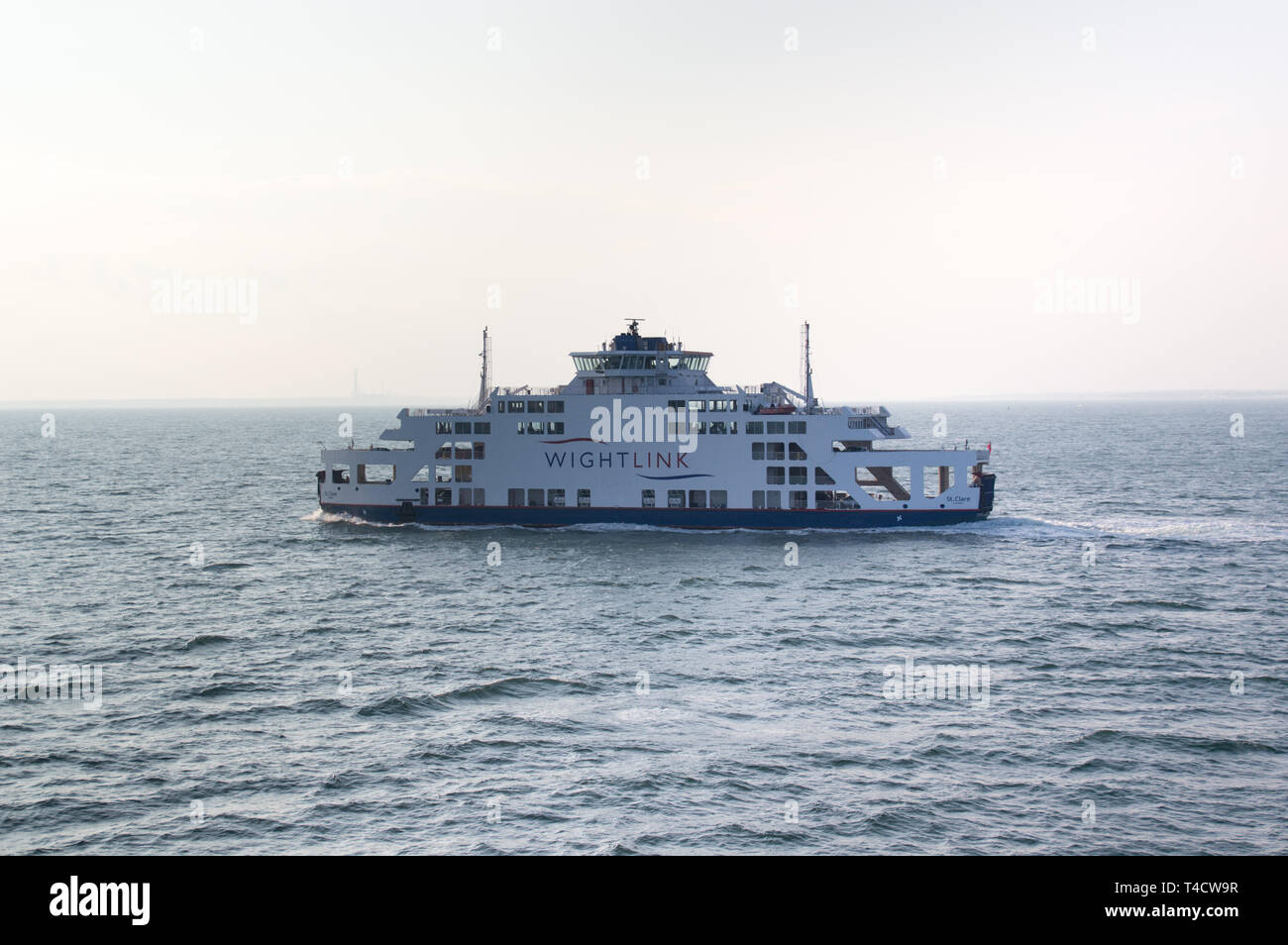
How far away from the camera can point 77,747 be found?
27.3 meters

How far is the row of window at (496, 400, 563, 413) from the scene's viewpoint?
6606cm

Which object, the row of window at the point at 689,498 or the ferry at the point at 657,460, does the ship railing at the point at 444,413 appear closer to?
the ferry at the point at 657,460

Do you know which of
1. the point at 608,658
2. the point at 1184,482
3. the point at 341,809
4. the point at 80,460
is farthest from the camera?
the point at 80,460

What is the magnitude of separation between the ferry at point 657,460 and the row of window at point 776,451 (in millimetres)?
71

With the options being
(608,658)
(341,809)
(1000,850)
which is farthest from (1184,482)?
(341,809)

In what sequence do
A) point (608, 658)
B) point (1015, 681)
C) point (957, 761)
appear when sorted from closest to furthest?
point (957, 761), point (1015, 681), point (608, 658)

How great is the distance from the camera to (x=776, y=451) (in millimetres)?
63781

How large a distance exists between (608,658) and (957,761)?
13941 millimetres

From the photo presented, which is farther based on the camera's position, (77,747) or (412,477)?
(412,477)

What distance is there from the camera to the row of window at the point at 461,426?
219ft

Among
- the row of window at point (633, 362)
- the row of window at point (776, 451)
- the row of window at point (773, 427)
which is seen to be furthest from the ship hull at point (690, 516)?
the row of window at point (633, 362)

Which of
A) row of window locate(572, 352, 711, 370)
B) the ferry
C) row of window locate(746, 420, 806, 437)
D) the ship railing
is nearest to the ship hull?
the ferry
